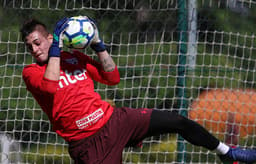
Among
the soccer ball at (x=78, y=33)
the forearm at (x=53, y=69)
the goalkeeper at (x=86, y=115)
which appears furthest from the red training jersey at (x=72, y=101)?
the soccer ball at (x=78, y=33)

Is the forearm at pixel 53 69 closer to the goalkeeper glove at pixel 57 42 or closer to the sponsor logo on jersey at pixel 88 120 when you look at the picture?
the goalkeeper glove at pixel 57 42

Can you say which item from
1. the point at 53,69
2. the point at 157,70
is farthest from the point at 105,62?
the point at 157,70

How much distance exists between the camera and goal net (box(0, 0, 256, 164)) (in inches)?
203

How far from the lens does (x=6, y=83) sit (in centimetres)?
511

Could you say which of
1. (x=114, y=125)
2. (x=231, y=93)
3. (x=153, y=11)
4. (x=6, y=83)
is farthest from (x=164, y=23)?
(x=114, y=125)

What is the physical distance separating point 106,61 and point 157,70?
1721mm

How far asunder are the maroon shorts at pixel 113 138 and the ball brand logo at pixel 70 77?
13.1 inches

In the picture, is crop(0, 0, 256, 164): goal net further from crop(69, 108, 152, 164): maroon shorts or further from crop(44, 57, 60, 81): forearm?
crop(44, 57, 60, 81): forearm

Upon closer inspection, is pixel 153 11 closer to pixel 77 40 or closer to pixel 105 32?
pixel 105 32

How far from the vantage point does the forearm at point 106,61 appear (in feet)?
11.8

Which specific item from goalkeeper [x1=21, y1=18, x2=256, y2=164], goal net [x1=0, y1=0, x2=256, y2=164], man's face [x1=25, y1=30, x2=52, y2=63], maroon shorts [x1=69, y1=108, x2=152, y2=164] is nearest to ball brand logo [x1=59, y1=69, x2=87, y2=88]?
goalkeeper [x1=21, y1=18, x2=256, y2=164]

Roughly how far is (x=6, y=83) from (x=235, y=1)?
7.87ft

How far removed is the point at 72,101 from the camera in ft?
11.3

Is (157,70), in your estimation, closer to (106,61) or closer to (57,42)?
(106,61)
